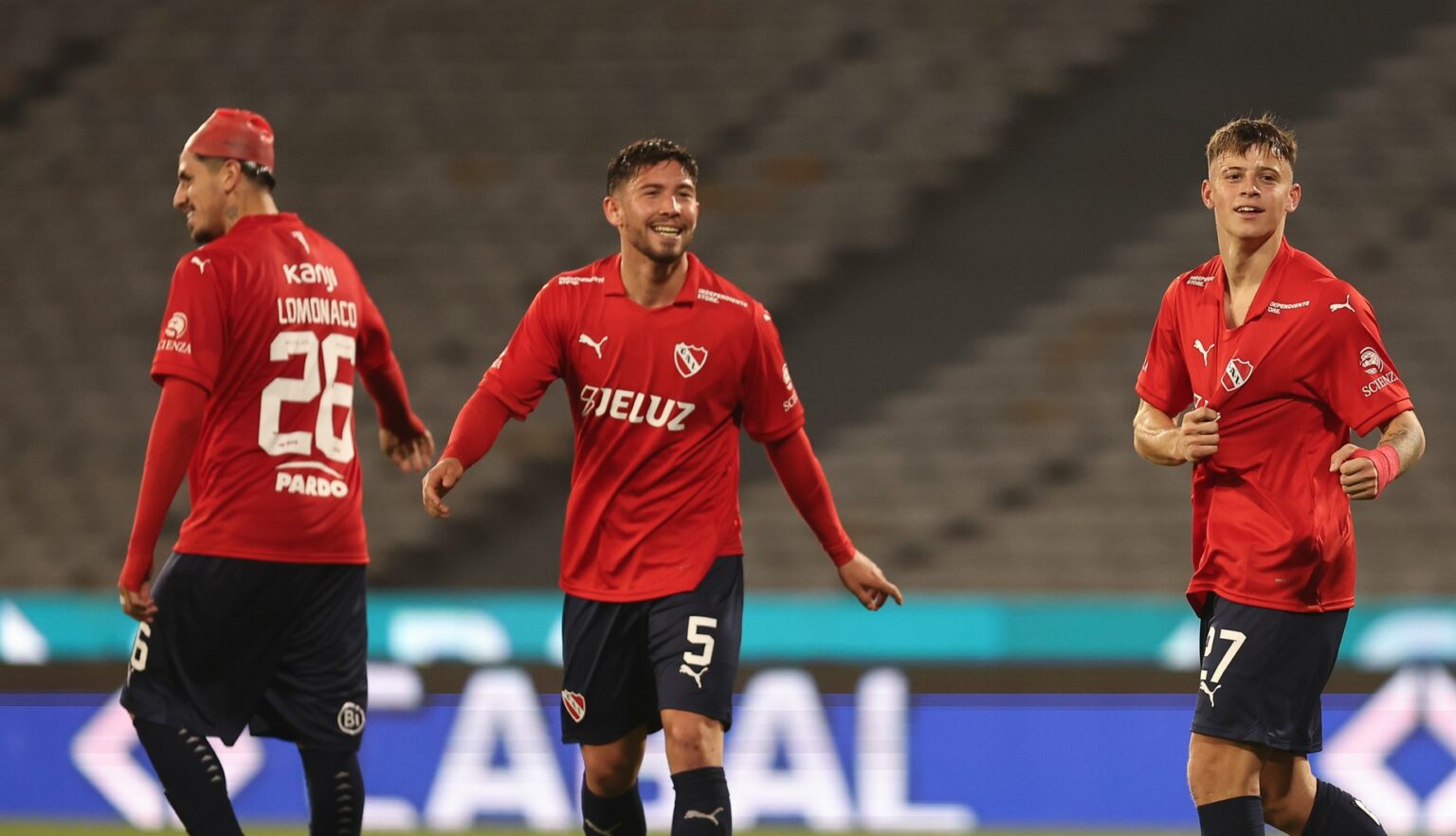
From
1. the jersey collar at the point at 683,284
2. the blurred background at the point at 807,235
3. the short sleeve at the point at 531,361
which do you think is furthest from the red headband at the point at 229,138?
the blurred background at the point at 807,235

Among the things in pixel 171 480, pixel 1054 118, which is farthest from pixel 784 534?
pixel 171 480

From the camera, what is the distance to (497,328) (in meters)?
11.0

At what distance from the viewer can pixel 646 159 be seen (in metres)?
4.80

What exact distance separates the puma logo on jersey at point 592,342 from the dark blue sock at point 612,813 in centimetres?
114

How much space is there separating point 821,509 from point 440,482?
1.02 metres

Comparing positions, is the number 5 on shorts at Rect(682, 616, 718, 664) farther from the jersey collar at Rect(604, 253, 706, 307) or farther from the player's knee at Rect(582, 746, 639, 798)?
the jersey collar at Rect(604, 253, 706, 307)

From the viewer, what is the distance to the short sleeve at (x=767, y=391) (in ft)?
16.0

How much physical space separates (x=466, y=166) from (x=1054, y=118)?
11.9 ft

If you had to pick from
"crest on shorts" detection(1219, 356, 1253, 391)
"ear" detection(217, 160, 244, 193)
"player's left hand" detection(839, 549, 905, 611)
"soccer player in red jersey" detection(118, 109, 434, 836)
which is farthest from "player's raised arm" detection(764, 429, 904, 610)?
"ear" detection(217, 160, 244, 193)

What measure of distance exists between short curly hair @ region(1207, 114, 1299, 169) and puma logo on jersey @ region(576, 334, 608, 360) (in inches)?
61.5

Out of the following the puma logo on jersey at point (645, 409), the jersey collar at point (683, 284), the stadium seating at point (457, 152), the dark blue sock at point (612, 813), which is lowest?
the dark blue sock at point (612, 813)

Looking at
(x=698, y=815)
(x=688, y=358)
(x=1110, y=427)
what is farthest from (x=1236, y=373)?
(x=1110, y=427)

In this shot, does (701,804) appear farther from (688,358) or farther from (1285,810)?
(1285,810)

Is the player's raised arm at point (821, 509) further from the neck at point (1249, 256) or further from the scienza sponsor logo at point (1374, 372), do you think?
the scienza sponsor logo at point (1374, 372)
